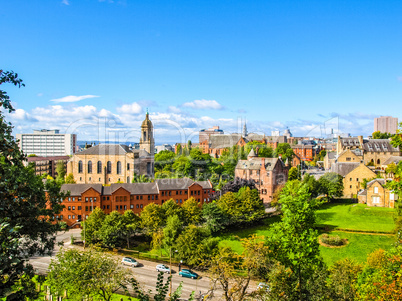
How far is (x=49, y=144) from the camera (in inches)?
7672

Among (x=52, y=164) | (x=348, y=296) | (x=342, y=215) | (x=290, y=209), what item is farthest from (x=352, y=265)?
(x=52, y=164)

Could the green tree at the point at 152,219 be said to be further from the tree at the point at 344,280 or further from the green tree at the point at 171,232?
the tree at the point at 344,280

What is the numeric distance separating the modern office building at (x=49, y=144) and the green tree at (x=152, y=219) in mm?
158287

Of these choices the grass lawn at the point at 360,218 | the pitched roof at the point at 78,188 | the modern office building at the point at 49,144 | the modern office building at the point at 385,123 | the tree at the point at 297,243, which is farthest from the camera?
the modern office building at the point at 49,144

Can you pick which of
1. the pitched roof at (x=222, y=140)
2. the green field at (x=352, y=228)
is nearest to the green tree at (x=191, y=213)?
the green field at (x=352, y=228)

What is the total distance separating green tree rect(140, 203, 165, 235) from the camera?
49.8 metres

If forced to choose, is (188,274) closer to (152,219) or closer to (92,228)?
(152,219)

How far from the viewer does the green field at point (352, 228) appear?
4262 centimetres

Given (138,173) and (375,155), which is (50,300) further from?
(375,155)

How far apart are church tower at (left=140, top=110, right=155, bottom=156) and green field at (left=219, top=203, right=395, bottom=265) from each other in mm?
46677

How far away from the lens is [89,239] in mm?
47594

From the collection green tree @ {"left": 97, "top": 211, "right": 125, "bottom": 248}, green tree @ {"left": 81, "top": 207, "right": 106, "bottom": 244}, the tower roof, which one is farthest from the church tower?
green tree @ {"left": 97, "top": 211, "right": 125, "bottom": 248}

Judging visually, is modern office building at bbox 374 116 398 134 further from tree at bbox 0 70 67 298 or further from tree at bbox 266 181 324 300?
tree at bbox 0 70 67 298

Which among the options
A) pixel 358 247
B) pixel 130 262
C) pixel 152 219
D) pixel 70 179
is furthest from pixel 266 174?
pixel 70 179
